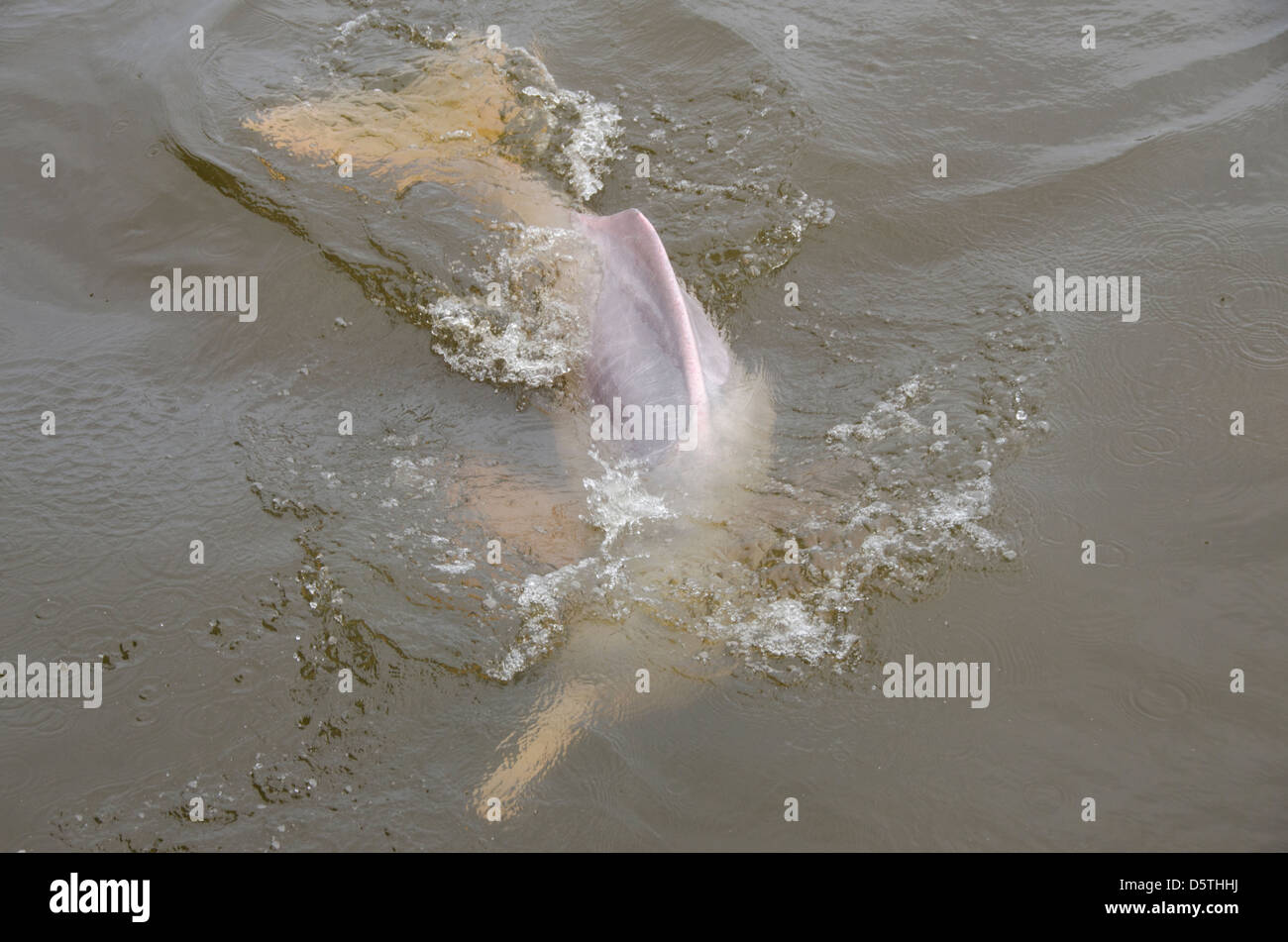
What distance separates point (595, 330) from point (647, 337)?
41 centimetres

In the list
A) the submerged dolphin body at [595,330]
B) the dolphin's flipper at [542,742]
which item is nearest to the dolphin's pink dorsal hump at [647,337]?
the submerged dolphin body at [595,330]

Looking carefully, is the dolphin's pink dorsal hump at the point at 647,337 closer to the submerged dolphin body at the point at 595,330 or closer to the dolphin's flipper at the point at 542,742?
the submerged dolphin body at the point at 595,330

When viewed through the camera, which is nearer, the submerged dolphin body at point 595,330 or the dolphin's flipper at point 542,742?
the dolphin's flipper at point 542,742

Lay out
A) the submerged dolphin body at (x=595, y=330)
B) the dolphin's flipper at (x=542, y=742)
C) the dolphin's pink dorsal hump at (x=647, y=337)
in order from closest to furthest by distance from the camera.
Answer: the dolphin's flipper at (x=542, y=742)
the submerged dolphin body at (x=595, y=330)
the dolphin's pink dorsal hump at (x=647, y=337)

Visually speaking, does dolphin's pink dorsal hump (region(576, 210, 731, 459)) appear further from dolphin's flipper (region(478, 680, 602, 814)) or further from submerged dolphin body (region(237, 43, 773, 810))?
dolphin's flipper (region(478, 680, 602, 814))

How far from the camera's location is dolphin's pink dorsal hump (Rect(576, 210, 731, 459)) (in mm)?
4566

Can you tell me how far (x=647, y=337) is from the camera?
479cm

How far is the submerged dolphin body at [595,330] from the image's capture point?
411 cm

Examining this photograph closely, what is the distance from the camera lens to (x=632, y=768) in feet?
12.6

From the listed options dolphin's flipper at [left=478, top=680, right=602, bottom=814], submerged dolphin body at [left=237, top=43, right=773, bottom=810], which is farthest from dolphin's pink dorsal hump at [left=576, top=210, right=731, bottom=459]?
dolphin's flipper at [left=478, top=680, right=602, bottom=814]

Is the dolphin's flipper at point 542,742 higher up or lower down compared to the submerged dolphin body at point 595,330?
lower down

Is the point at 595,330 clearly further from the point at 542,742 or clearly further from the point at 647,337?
the point at 542,742

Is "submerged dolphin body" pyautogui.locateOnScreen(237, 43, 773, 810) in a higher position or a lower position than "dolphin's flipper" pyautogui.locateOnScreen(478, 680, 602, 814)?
higher
